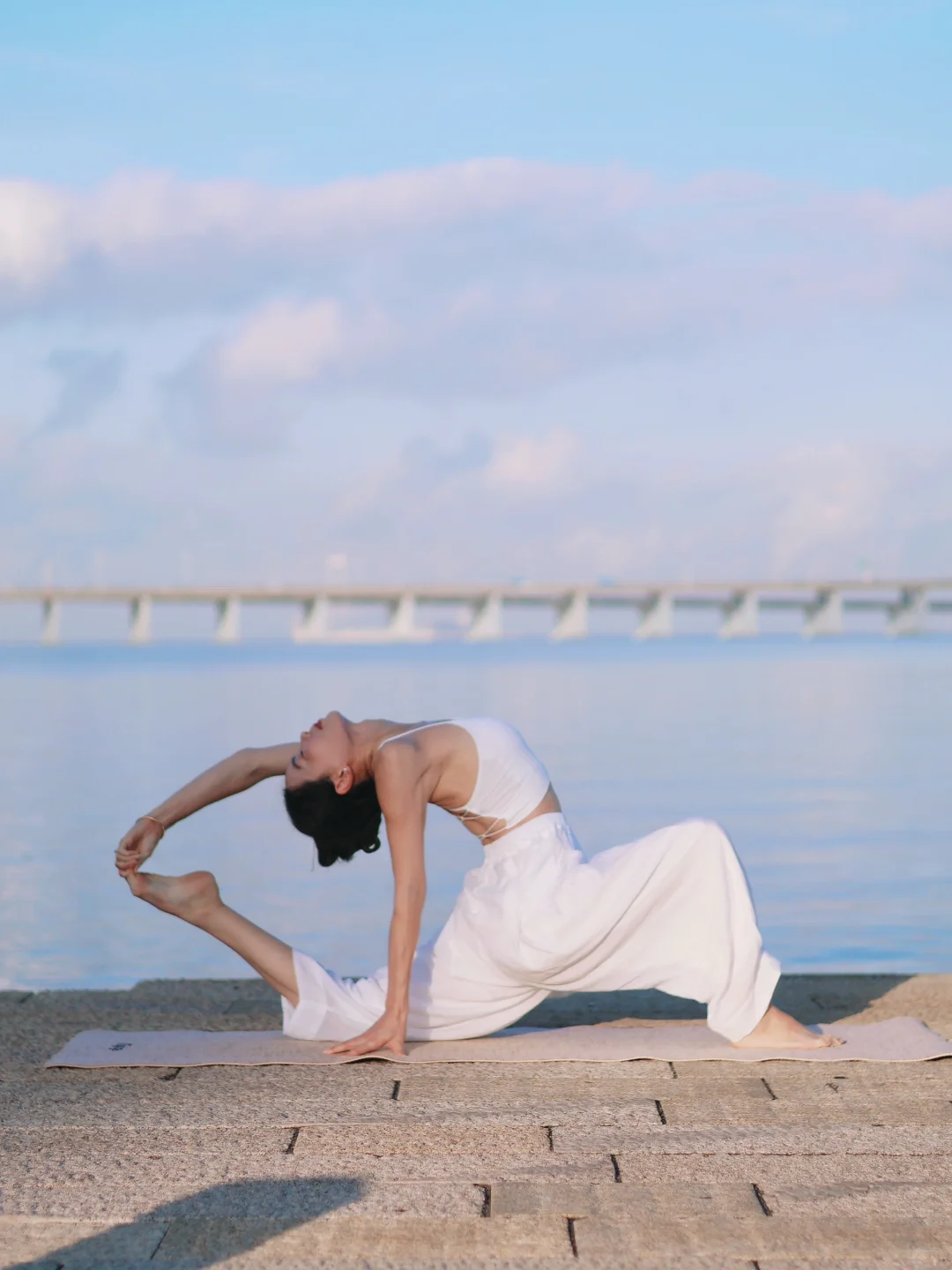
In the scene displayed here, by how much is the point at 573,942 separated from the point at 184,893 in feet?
3.27

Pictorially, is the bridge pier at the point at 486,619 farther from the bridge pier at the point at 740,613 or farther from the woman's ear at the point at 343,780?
the woman's ear at the point at 343,780

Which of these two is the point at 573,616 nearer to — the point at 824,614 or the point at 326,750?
the point at 824,614

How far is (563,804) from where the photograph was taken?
12.9m

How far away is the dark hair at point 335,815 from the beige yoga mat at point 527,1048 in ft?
1.64

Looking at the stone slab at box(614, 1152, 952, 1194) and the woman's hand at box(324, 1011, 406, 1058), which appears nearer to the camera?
the stone slab at box(614, 1152, 952, 1194)

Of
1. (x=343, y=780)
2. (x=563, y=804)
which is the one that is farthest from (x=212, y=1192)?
(x=563, y=804)

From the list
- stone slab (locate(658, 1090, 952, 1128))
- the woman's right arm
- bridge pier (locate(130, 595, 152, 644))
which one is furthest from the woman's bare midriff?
bridge pier (locate(130, 595, 152, 644))

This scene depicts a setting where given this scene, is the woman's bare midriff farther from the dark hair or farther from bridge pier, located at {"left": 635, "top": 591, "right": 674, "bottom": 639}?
bridge pier, located at {"left": 635, "top": 591, "right": 674, "bottom": 639}

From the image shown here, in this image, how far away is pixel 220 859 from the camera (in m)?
10.6

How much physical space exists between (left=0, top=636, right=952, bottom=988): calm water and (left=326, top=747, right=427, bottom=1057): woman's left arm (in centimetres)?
320

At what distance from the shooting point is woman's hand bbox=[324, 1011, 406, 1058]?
3885 millimetres

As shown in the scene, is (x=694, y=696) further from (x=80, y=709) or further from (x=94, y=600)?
(x=94, y=600)

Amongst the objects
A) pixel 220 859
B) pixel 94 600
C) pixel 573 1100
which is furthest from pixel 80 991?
pixel 94 600

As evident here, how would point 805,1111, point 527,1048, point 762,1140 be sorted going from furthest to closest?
point 527,1048
point 805,1111
point 762,1140
